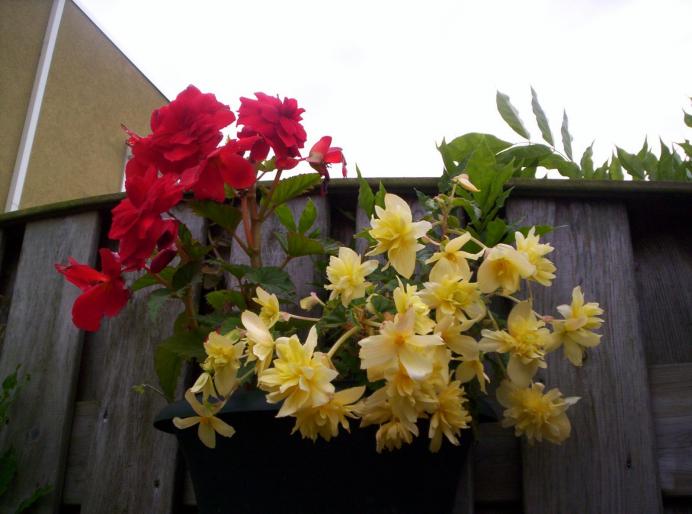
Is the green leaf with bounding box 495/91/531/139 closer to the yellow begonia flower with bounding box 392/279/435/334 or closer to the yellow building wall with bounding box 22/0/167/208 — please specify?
the yellow begonia flower with bounding box 392/279/435/334

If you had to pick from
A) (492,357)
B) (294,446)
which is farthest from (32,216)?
(492,357)

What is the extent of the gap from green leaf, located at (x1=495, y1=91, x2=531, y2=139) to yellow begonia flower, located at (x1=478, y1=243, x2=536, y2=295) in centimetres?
53

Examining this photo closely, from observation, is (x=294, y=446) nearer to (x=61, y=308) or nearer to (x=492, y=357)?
(x=492, y=357)

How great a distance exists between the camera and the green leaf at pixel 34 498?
1.00 meters

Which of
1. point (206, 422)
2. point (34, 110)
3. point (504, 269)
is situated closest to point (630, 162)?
point (504, 269)

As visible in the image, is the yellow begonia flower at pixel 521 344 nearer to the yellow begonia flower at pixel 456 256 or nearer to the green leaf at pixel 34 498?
the yellow begonia flower at pixel 456 256

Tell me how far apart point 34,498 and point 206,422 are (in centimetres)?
54

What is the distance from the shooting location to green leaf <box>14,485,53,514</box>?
1005mm

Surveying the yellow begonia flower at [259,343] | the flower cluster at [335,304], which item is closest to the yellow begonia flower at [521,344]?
the flower cluster at [335,304]

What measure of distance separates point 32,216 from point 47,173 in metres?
4.39

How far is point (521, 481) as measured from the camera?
905 mm

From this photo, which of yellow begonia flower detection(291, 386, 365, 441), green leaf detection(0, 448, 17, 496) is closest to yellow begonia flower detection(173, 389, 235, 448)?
yellow begonia flower detection(291, 386, 365, 441)

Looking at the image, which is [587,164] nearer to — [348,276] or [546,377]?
[546,377]

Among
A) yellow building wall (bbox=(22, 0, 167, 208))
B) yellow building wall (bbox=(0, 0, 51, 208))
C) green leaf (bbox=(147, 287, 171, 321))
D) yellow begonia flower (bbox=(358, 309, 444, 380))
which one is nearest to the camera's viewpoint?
yellow begonia flower (bbox=(358, 309, 444, 380))
